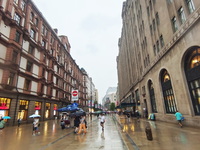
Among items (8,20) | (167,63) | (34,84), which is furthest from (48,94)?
(167,63)

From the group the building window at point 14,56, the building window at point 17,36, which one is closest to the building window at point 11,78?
the building window at point 14,56

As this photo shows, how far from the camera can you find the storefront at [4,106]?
1980 centimetres

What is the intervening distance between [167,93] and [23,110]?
2754cm

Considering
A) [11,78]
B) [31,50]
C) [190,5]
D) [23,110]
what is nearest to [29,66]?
[31,50]

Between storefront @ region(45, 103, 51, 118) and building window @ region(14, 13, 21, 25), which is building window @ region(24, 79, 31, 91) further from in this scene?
building window @ region(14, 13, 21, 25)

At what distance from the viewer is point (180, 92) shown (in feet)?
53.1

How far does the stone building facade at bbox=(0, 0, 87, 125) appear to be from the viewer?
20766mm

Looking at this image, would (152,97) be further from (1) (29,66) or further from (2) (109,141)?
(1) (29,66)

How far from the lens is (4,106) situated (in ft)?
66.2

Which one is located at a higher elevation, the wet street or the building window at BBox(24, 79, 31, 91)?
the building window at BBox(24, 79, 31, 91)

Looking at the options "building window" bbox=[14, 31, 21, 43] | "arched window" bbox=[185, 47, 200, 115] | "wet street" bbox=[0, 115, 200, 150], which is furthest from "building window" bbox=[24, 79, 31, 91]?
"arched window" bbox=[185, 47, 200, 115]

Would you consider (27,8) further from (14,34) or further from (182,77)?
(182,77)

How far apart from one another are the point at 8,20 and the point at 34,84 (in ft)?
45.6

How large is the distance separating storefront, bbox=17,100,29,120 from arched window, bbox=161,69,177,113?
88.9 ft
